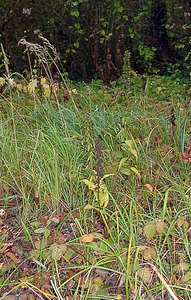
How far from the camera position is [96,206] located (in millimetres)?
2389

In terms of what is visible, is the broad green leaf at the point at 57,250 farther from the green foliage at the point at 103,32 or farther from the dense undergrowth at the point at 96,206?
the green foliage at the point at 103,32

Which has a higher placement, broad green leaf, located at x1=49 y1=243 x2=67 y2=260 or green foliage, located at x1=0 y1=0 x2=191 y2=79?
green foliage, located at x1=0 y1=0 x2=191 y2=79

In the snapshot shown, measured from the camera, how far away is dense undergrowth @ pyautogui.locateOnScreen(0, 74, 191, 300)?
201cm

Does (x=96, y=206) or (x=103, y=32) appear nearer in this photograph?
(x=96, y=206)

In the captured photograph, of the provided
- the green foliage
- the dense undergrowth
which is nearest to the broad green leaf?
the dense undergrowth

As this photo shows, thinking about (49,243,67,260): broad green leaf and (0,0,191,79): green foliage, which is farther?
(0,0,191,79): green foliage

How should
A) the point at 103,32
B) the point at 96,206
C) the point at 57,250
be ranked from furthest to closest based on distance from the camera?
the point at 103,32, the point at 96,206, the point at 57,250

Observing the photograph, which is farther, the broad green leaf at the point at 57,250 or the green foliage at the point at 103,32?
the green foliage at the point at 103,32

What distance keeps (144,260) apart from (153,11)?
16.5 feet

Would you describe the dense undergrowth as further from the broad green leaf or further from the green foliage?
the green foliage

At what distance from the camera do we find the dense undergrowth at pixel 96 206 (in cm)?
201

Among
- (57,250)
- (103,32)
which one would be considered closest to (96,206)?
(57,250)

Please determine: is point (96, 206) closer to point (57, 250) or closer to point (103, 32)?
point (57, 250)

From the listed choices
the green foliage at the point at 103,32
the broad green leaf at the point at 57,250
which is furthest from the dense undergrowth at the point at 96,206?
the green foliage at the point at 103,32
